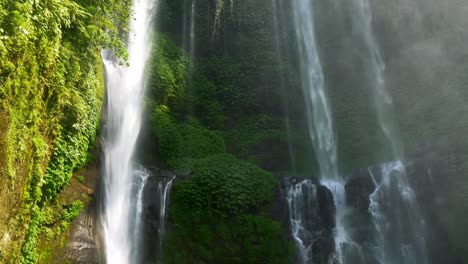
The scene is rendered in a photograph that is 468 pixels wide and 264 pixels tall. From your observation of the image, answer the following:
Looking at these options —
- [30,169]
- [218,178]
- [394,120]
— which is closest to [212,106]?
[218,178]

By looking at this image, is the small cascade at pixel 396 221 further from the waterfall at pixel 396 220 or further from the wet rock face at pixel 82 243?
the wet rock face at pixel 82 243

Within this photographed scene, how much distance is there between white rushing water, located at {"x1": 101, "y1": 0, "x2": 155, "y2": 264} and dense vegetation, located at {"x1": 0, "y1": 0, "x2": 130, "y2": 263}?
1741 millimetres

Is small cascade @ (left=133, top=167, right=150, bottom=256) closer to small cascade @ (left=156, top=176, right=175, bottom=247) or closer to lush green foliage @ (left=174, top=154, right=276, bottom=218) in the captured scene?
small cascade @ (left=156, top=176, right=175, bottom=247)

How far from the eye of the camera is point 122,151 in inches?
569

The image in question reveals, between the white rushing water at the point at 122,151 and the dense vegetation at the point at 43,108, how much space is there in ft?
5.71

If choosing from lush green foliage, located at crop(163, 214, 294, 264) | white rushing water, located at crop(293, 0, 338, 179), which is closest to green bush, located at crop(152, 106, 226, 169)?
lush green foliage, located at crop(163, 214, 294, 264)

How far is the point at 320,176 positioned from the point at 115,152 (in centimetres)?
994

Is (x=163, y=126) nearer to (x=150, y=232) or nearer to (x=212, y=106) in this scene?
(x=212, y=106)

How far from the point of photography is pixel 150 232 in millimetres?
13016

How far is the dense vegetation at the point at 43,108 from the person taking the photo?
24.0ft

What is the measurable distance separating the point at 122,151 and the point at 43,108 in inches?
220

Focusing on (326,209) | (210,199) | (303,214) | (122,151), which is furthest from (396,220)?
(122,151)

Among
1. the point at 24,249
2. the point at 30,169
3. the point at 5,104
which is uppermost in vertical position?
the point at 5,104

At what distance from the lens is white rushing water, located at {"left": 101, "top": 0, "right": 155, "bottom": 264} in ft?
40.4
